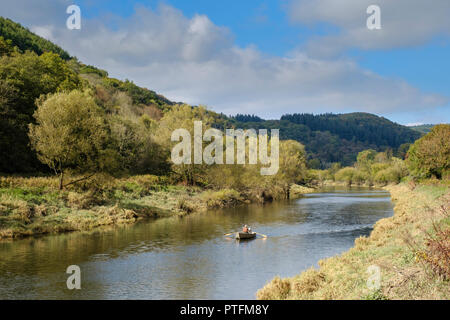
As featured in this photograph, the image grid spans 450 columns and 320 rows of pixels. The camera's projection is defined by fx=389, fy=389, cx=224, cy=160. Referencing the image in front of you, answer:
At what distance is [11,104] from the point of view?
168 ft

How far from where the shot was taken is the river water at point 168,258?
19453 millimetres

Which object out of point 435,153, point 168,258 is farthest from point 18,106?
point 435,153

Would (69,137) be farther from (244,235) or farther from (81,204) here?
(244,235)

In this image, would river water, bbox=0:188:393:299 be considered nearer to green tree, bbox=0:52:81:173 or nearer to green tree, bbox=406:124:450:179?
green tree, bbox=0:52:81:173

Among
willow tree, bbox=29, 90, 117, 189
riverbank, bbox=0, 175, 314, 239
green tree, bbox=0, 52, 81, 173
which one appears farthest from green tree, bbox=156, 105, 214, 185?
→ willow tree, bbox=29, 90, 117, 189

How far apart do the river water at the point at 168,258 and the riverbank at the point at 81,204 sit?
2.09m

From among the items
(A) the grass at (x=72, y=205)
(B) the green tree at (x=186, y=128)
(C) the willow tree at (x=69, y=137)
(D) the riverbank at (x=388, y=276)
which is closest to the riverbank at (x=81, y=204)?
(A) the grass at (x=72, y=205)

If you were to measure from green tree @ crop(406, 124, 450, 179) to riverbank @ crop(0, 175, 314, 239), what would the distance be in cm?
3902

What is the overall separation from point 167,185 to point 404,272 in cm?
5149

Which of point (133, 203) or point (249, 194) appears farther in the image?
point (249, 194)

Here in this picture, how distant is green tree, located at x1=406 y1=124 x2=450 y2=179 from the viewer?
218 ft

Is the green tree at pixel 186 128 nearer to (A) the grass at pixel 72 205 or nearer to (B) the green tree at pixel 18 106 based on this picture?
(A) the grass at pixel 72 205

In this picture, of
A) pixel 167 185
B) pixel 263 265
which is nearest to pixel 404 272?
pixel 263 265

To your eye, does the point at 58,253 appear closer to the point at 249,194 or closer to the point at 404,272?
the point at 404,272
